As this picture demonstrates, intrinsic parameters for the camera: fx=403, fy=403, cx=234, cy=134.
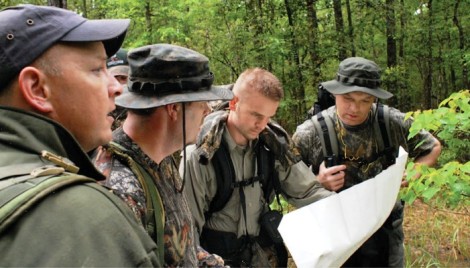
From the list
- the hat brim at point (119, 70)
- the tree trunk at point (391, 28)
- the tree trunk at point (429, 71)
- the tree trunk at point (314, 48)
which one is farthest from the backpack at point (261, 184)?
the tree trunk at point (429, 71)

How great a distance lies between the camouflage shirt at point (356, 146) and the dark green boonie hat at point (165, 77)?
168 cm

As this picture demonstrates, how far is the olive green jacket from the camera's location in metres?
0.69

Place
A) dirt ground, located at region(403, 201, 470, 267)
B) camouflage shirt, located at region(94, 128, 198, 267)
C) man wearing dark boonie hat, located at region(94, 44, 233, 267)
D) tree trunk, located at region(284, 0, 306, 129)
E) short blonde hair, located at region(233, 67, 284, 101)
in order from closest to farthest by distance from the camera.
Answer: camouflage shirt, located at region(94, 128, 198, 267)
man wearing dark boonie hat, located at region(94, 44, 233, 267)
short blonde hair, located at region(233, 67, 284, 101)
dirt ground, located at region(403, 201, 470, 267)
tree trunk, located at region(284, 0, 306, 129)

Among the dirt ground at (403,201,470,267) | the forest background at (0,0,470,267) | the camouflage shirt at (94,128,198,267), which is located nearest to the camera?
the camouflage shirt at (94,128,198,267)

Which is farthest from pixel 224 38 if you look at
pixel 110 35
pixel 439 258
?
pixel 110 35

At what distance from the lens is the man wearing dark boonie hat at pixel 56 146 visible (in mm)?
698

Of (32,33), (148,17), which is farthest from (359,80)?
(148,17)

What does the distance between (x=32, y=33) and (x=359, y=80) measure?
2846 millimetres

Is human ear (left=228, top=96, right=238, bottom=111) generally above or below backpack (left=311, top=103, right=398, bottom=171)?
above

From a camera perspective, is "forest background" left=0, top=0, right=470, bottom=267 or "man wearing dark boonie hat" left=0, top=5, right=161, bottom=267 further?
"forest background" left=0, top=0, right=470, bottom=267

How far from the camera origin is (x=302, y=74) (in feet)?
35.3

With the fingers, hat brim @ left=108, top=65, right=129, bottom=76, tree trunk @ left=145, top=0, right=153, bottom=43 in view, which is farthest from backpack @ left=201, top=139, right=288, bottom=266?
tree trunk @ left=145, top=0, right=153, bottom=43

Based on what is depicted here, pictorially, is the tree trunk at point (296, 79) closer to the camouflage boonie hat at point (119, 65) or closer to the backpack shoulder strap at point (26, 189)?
the camouflage boonie hat at point (119, 65)

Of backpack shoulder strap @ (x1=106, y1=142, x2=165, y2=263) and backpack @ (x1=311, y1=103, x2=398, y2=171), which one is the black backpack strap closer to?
backpack @ (x1=311, y1=103, x2=398, y2=171)
